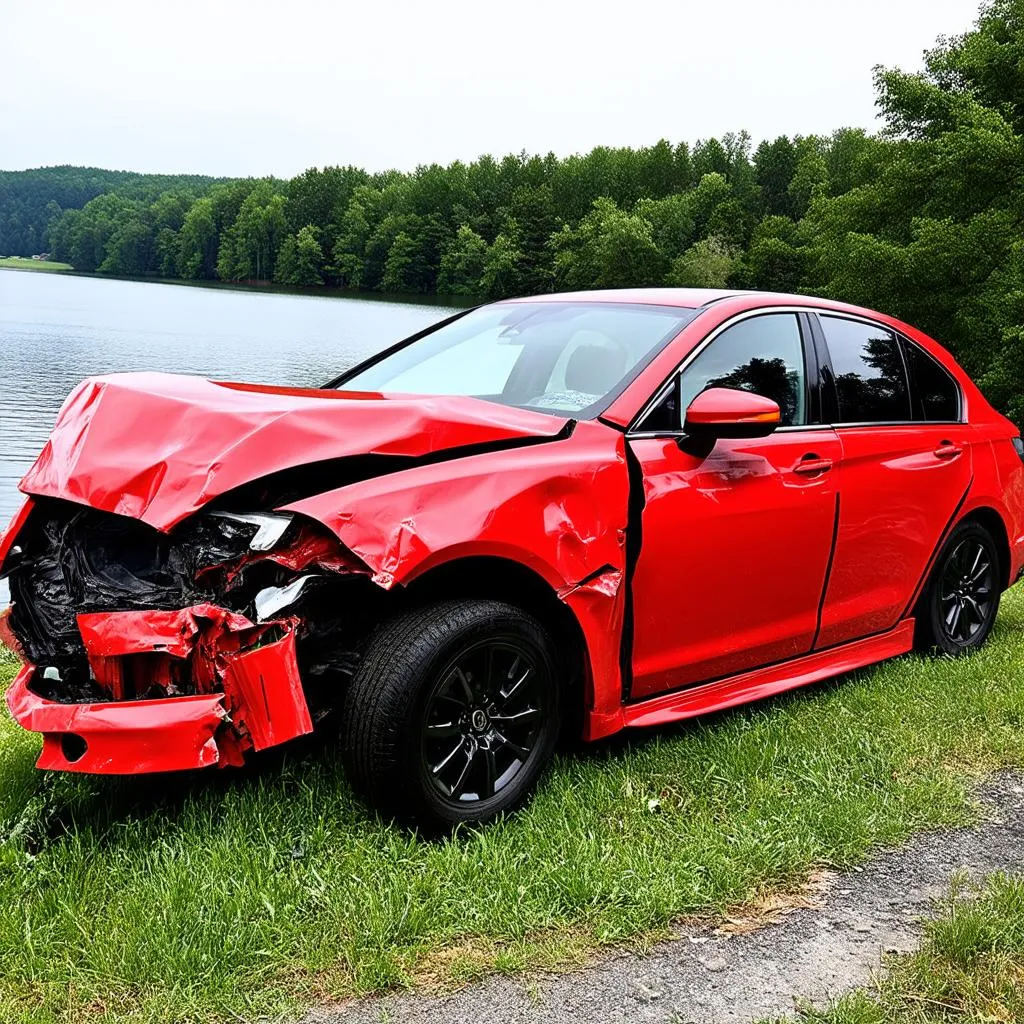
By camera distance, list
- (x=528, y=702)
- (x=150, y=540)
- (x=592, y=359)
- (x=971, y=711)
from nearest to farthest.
A: (x=150, y=540), (x=528, y=702), (x=592, y=359), (x=971, y=711)

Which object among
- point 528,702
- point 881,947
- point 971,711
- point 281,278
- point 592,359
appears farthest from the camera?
point 281,278

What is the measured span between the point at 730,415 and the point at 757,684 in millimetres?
1170

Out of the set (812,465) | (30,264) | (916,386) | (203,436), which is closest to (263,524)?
(203,436)

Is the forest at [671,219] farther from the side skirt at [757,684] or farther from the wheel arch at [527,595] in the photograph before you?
the wheel arch at [527,595]

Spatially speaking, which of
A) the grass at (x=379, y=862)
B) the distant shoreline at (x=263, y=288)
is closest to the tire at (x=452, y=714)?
the grass at (x=379, y=862)

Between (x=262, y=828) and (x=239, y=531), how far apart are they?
89 cm

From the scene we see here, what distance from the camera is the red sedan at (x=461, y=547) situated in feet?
9.19

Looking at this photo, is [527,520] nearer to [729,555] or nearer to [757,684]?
[729,555]

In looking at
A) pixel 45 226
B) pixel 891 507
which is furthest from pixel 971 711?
pixel 45 226

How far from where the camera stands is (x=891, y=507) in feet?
14.8

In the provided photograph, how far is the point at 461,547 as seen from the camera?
9.75ft

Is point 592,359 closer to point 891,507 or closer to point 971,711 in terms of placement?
→ point 891,507

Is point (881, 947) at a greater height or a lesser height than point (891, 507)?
lesser

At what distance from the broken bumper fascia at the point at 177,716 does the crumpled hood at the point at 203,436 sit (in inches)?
11.6
